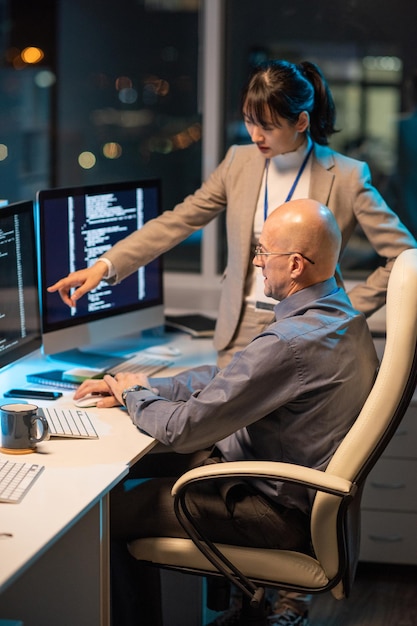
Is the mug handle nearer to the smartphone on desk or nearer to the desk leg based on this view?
the desk leg

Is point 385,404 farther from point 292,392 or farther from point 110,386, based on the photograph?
point 110,386

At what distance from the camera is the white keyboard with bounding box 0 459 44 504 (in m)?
1.88

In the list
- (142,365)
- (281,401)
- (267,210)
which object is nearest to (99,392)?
(142,365)

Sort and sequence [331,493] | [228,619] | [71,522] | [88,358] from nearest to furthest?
1. [71,522]
2. [331,493]
3. [228,619]
4. [88,358]

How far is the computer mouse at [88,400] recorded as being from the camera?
2496mm

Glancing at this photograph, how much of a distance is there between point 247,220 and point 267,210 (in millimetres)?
69

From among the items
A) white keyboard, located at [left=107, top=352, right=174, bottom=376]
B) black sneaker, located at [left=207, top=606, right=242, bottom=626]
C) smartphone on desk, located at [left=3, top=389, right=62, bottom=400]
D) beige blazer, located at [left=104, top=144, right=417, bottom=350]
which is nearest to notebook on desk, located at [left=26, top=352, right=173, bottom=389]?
white keyboard, located at [left=107, top=352, right=174, bottom=376]

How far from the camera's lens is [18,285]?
259 cm

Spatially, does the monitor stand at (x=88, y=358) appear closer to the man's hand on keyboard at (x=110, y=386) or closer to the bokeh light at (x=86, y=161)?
the man's hand on keyboard at (x=110, y=386)

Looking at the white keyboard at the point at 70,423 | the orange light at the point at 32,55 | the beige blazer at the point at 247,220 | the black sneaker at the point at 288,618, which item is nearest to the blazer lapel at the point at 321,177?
the beige blazer at the point at 247,220

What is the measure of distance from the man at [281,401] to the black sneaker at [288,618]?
0.67 meters

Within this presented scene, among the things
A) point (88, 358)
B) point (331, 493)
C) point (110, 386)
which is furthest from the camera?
point (88, 358)

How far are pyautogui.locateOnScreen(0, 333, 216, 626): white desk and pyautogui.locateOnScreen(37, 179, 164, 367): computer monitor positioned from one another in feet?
2.06

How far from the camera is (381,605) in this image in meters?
2.99
